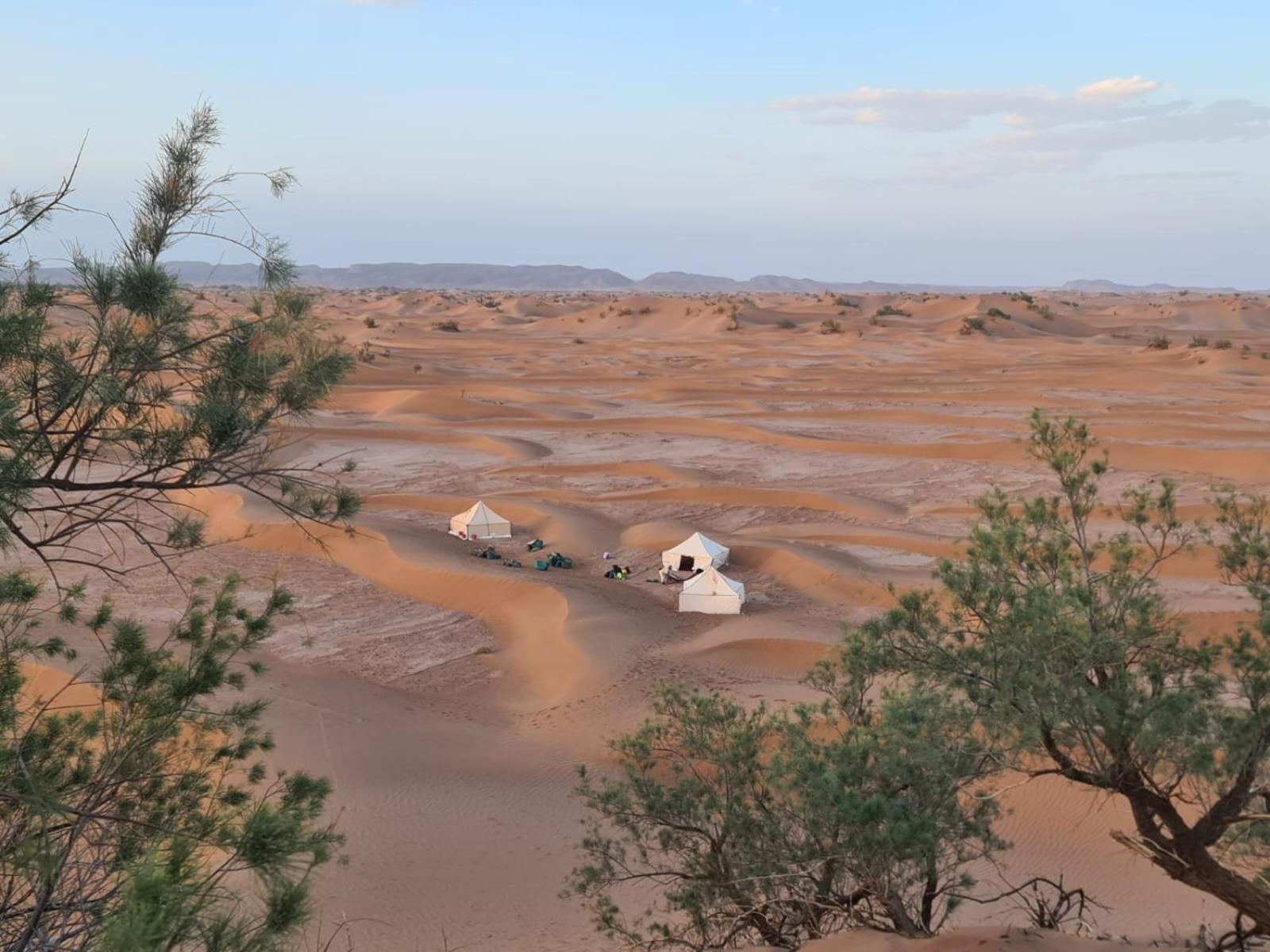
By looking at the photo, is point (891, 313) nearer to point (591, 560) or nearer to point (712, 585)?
point (591, 560)

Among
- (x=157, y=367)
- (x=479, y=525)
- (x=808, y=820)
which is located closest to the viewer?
(x=157, y=367)

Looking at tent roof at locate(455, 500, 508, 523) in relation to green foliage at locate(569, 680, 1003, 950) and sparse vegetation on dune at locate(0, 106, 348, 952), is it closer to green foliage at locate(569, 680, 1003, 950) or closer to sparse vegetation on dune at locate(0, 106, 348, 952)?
green foliage at locate(569, 680, 1003, 950)

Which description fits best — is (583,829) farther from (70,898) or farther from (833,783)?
(70,898)

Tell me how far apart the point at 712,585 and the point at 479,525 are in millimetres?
5829

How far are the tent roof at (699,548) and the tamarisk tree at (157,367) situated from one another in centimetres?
1308

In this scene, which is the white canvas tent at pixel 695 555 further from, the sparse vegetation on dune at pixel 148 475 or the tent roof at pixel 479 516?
the sparse vegetation on dune at pixel 148 475

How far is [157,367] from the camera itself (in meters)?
4.38

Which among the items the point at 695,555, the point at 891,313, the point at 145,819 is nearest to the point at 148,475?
the point at 145,819

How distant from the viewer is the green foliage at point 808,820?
18.4 feet

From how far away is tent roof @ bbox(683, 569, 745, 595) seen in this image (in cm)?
1619

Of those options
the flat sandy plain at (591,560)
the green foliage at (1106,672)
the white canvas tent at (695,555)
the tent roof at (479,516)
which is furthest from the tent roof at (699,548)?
the green foliage at (1106,672)

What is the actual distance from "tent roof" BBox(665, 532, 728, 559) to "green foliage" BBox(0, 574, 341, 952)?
1161 centimetres

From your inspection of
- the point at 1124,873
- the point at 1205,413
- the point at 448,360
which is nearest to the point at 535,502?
the point at 1124,873

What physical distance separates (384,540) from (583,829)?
10.3m
